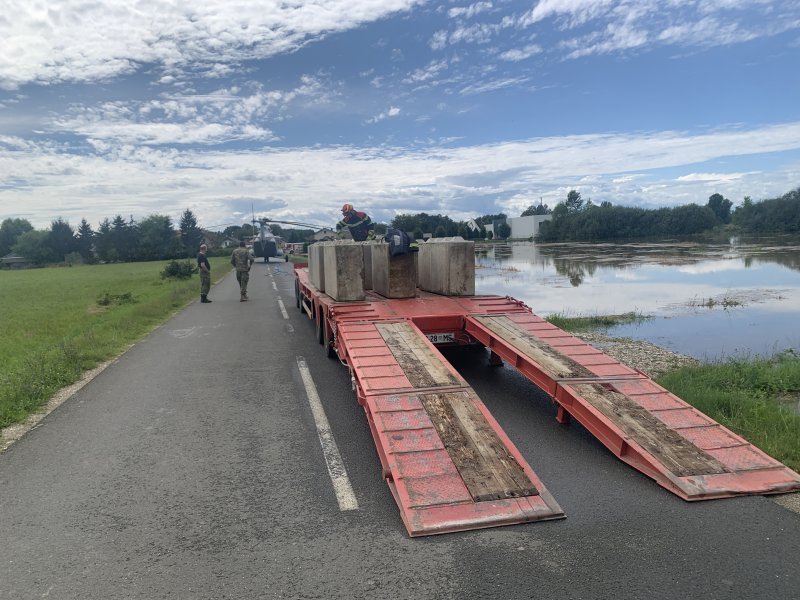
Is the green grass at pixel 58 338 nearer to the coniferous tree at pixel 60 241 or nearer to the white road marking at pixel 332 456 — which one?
the white road marking at pixel 332 456

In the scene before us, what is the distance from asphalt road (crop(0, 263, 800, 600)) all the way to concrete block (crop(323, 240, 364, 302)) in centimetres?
291

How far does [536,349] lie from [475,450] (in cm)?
247

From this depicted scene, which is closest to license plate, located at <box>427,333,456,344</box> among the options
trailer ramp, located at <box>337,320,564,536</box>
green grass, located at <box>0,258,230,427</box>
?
A: trailer ramp, located at <box>337,320,564,536</box>

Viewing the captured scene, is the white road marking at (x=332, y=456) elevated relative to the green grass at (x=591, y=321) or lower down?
elevated

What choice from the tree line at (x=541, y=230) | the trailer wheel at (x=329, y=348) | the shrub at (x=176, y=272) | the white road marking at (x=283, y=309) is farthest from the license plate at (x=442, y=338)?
the tree line at (x=541, y=230)

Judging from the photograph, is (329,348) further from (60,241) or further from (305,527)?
(60,241)

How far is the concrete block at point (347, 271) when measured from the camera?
9.07 m

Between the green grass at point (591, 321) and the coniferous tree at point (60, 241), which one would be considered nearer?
the green grass at point (591, 321)

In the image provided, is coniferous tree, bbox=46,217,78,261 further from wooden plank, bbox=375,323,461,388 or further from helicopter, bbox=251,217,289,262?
wooden plank, bbox=375,323,461,388

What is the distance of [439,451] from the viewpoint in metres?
4.60

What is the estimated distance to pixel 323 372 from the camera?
851 cm

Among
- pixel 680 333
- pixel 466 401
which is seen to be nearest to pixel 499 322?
pixel 466 401

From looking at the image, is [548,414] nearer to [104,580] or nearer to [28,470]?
[104,580]

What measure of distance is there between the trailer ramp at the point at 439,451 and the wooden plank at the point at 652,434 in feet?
3.57
